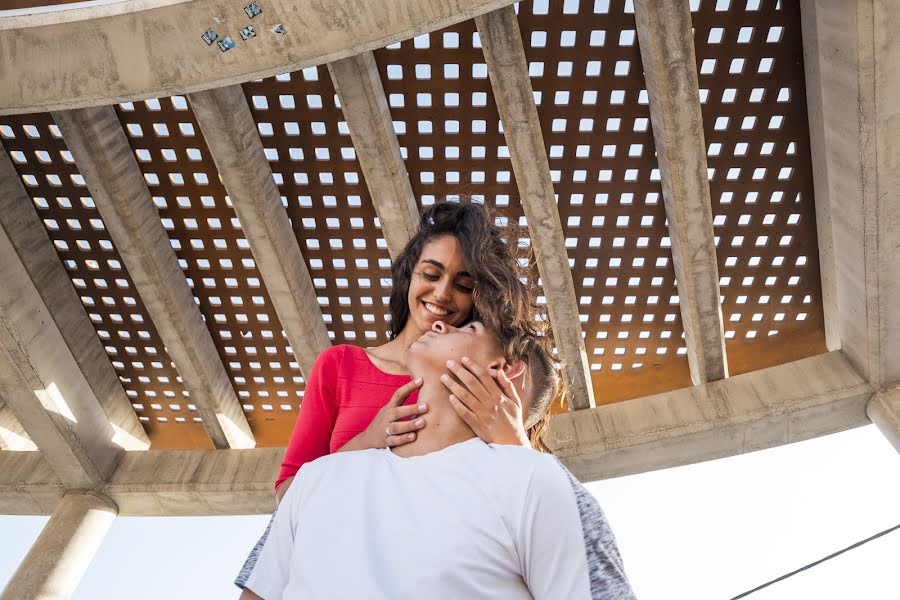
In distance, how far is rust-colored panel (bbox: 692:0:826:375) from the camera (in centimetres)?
855

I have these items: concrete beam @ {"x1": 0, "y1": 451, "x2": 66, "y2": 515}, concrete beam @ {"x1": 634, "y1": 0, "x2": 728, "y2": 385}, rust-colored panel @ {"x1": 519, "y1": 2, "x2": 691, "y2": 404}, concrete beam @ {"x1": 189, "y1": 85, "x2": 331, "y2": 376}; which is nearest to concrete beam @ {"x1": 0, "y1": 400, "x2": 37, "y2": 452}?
concrete beam @ {"x1": 0, "y1": 451, "x2": 66, "y2": 515}

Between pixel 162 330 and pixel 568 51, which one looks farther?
pixel 162 330

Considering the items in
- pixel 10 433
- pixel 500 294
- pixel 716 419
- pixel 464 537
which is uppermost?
pixel 716 419

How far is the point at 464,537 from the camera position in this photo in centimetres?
154

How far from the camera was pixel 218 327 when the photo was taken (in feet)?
37.6

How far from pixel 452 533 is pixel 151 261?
931 centimetres

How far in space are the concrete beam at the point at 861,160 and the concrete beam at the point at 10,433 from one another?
12624 millimetres

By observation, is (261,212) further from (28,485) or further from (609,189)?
(28,485)

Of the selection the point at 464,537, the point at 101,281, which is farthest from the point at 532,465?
the point at 101,281

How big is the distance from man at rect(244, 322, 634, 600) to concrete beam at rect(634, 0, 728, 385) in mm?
6984

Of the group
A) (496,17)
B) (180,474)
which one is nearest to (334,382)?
(496,17)

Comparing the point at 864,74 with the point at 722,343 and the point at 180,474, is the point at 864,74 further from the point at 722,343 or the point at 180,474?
the point at 180,474

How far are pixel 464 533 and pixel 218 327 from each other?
34.5 feet

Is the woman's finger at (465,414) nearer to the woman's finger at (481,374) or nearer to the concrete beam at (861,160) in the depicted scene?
the woman's finger at (481,374)
